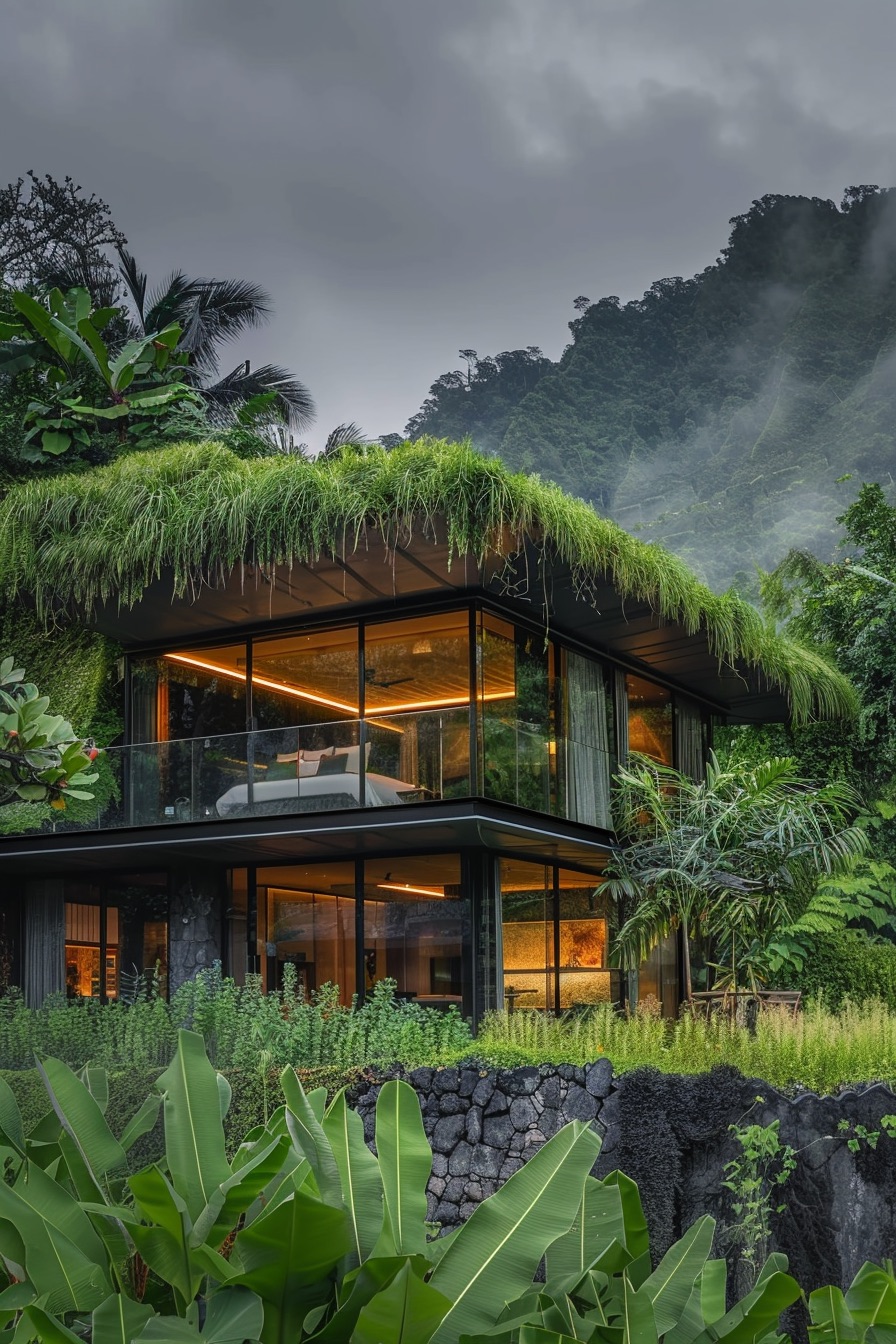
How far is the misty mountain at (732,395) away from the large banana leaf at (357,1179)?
149 ft

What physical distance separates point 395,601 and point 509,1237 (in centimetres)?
1373

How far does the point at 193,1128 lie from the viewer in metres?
2.15

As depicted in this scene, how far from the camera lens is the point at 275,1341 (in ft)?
6.12

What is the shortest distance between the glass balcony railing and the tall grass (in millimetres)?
2870

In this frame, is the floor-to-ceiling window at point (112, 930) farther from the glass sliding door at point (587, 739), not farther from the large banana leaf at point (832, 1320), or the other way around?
the large banana leaf at point (832, 1320)

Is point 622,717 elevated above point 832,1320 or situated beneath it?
elevated above

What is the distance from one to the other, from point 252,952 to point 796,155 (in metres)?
90.1

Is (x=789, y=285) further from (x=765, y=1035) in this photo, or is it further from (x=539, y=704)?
(x=765, y=1035)

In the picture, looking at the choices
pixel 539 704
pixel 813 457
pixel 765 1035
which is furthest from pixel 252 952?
pixel 813 457

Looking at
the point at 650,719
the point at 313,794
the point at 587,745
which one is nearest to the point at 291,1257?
the point at 313,794

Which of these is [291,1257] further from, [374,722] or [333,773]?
[333,773]

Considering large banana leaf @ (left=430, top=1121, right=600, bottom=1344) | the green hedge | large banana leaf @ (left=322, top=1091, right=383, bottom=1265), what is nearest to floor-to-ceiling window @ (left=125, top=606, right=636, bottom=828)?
the green hedge

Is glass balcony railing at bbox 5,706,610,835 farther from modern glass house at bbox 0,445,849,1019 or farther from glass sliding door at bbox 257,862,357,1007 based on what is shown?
glass sliding door at bbox 257,862,357,1007

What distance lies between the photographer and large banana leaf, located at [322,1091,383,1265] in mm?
2002
